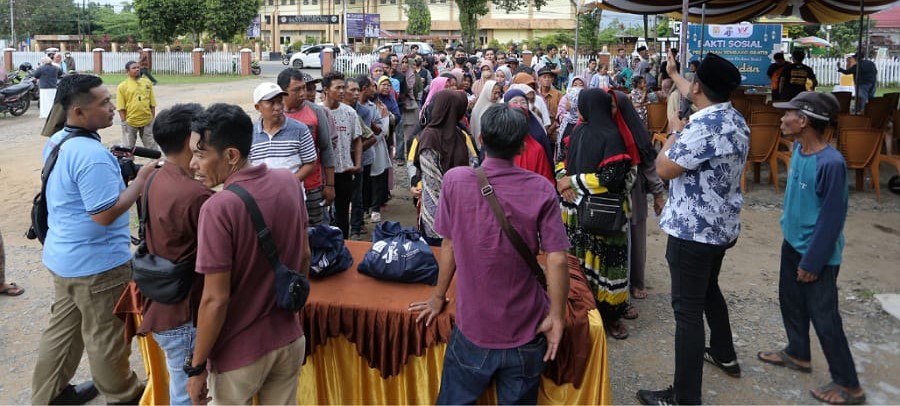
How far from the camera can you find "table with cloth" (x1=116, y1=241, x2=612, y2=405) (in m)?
3.01

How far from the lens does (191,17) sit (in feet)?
111

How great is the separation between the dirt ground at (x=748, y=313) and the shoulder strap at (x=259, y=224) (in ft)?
7.43

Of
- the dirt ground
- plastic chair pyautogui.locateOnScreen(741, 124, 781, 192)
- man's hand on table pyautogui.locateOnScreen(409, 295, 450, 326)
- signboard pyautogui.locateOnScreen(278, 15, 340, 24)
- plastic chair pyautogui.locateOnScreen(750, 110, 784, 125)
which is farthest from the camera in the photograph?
signboard pyautogui.locateOnScreen(278, 15, 340, 24)

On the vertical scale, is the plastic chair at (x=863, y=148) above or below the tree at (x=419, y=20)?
below

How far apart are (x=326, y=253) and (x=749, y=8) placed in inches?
431

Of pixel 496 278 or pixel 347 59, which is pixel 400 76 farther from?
pixel 347 59

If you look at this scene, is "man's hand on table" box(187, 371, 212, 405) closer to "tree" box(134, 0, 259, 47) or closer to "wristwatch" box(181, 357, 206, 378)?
"wristwatch" box(181, 357, 206, 378)

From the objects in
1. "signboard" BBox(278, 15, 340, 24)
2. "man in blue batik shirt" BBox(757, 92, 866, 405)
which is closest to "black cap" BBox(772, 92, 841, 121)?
"man in blue batik shirt" BBox(757, 92, 866, 405)

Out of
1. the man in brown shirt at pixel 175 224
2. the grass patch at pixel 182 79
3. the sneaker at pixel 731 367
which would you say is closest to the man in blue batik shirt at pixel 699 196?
the sneaker at pixel 731 367

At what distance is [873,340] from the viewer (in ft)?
14.6

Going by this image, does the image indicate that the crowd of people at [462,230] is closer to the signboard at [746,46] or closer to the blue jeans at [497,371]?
the blue jeans at [497,371]

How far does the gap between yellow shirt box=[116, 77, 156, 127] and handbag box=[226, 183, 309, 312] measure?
836 centimetres

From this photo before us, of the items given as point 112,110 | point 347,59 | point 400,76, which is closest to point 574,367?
point 112,110

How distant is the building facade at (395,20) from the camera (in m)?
59.6
